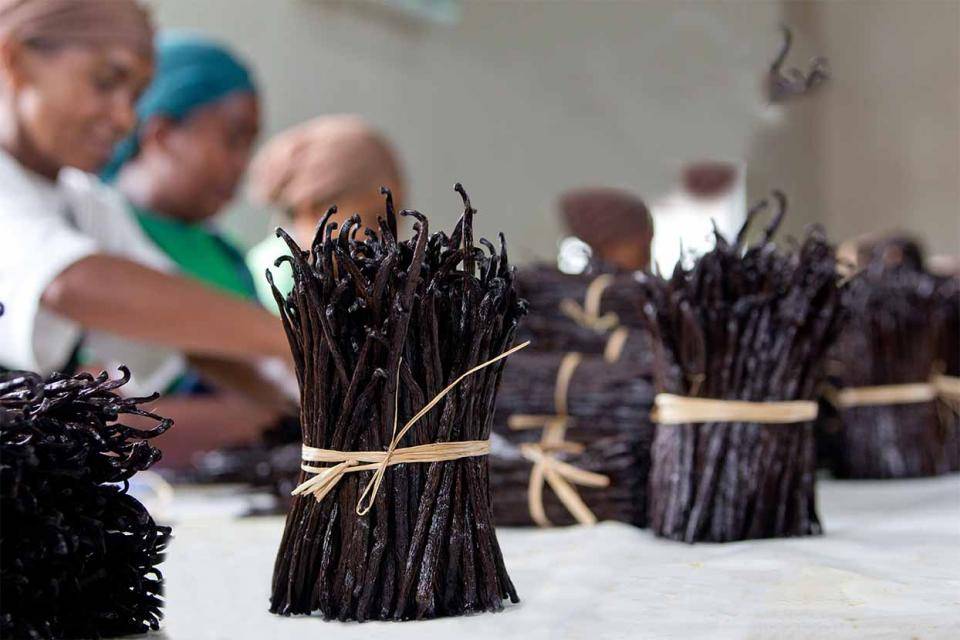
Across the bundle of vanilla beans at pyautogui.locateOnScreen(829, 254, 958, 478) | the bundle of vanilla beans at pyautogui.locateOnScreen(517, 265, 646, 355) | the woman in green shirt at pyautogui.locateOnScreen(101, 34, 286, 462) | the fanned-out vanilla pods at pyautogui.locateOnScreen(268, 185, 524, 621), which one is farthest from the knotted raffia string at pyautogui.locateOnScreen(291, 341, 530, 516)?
the woman in green shirt at pyautogui.locateOnScreen(101, 34, 286, 462)

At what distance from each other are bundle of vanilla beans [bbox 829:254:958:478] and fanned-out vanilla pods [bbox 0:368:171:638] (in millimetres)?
1159

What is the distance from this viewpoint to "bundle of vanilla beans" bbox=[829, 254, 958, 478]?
5.07 ft

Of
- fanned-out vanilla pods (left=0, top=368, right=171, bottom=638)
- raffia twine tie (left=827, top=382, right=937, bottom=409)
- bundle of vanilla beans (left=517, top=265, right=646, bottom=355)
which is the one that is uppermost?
bundle of vanilla beans (left=517, top=265, right=646, bottom=355)

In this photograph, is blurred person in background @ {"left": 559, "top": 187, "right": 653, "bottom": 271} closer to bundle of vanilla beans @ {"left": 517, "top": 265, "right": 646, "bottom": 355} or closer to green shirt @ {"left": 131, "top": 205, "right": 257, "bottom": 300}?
bundle of vanilla beans @ {"left": 517, "top": 265, "right": 646, "bottom": 355}

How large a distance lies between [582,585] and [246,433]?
1401 millimetres

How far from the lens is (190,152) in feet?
8.57

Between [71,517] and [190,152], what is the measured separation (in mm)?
2091

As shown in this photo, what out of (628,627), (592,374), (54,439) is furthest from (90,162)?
(628,627)

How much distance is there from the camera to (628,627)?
0.66 metres

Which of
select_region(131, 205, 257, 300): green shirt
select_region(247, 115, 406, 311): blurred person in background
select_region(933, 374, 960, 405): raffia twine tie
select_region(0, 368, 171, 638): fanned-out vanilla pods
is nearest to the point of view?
select_region(0, 368, 171, 638): fanned-out vanilla pods

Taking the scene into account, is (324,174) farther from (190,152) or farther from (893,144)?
(893,144)

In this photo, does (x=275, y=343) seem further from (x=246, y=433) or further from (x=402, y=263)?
(x=402, y=263)

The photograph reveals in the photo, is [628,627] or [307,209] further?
[307,209]

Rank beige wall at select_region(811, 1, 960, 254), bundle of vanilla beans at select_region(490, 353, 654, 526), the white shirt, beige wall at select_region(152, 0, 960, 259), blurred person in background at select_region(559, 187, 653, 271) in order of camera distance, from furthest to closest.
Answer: beige wall at select_region(811, 1, 960, 254) → beige wall at select_region(152, 0, 960, 259) → blurred person in background at select_region(559, 187, 653, 271) → the white shirt → bundle of vanilla beans at select_region(490, 353, 654, 526)
